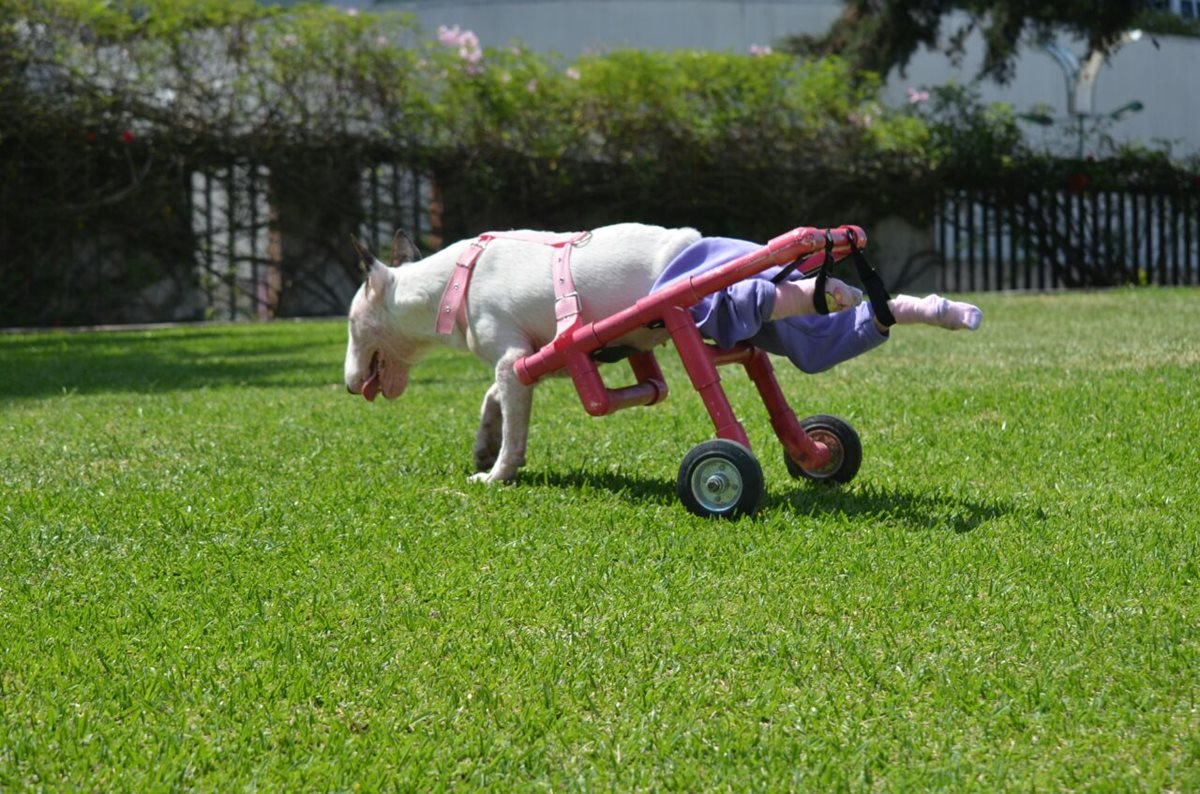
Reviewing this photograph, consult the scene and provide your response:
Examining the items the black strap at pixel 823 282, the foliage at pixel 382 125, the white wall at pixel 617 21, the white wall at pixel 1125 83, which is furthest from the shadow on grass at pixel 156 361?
the white wall at pixel 1125 83

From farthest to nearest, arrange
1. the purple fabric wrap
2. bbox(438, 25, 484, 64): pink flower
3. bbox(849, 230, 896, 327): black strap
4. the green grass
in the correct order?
bbox(438, 25, 484, 64): pink flower < the purple fabric wrap < bbox(849, 230, 896, 327): black strap < the green grass

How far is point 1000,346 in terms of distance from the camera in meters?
9.78

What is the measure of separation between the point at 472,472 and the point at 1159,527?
2.37 metres

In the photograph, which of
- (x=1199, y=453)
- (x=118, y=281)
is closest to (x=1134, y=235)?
(x=118, y=281)

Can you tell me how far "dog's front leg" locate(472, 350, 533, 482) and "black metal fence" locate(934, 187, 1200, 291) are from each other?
50.1ft


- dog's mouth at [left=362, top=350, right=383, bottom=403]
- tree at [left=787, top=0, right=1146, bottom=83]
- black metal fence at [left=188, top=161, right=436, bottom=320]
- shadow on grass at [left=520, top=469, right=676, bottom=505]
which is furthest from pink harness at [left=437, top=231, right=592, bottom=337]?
tree at [left=787, top=0, right=1146, bottom=83]

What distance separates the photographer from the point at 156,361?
1042 cm

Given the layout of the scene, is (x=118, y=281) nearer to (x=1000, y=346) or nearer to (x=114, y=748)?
(x=1000, y=346)

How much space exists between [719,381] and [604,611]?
1.20 meters

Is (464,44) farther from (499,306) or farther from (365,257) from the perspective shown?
(499,306)

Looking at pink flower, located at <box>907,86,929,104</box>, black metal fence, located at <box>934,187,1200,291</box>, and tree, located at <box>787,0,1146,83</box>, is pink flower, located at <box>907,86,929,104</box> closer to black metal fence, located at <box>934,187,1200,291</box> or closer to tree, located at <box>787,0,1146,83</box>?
tree, located at <box>787,0,1146,83</box>

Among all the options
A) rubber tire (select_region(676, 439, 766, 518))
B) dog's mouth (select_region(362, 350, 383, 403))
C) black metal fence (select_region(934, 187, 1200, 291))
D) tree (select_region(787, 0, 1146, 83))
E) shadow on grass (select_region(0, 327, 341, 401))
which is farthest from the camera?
tree (select_region(787, 0, 1146, 83))

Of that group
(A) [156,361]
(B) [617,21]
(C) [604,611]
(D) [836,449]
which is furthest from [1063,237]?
(C) [604,611]

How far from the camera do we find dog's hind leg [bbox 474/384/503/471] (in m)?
5.26
